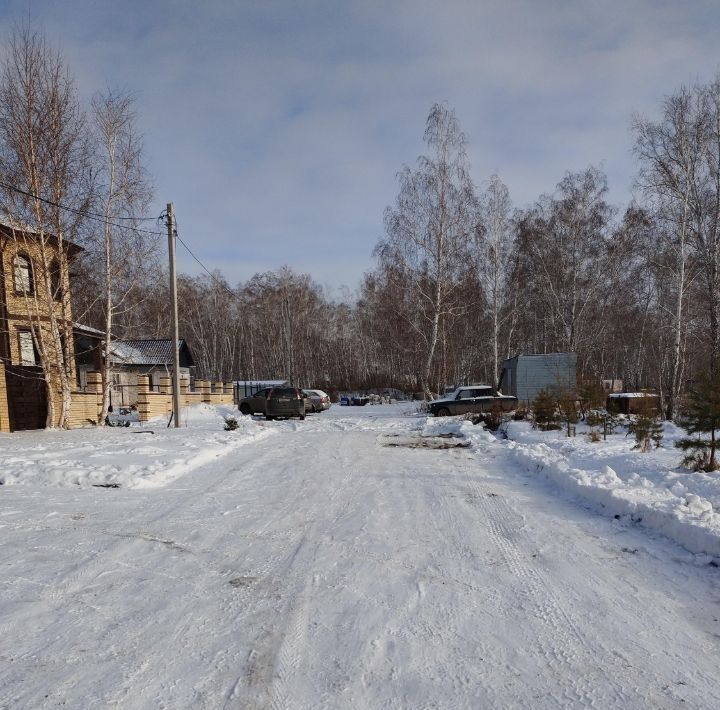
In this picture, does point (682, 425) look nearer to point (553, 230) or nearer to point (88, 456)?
point (88, 456)

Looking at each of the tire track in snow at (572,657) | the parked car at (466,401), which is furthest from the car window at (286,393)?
the tire track in snow at (572,657)

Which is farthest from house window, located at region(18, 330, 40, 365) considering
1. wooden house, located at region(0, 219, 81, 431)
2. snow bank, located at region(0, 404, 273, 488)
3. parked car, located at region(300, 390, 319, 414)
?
parked car, located at region(300, 390, 319, 414)

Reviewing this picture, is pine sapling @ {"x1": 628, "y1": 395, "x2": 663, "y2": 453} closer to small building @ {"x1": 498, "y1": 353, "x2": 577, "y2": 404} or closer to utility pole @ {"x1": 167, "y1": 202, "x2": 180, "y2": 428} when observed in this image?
small building @ {"x1": 498, "y1": 353, "x2": 577, "y2": 404}

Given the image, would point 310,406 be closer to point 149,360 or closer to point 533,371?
point 533,371

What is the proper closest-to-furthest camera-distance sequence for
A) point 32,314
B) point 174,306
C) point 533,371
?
point 174,306 → point 32,314 → point 533,371

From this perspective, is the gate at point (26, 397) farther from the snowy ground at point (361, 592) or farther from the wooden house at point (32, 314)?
the snowy ground at point (361, 592)

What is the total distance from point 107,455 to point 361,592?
8323 millimetres

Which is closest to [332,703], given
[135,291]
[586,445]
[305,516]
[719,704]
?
[719,704]

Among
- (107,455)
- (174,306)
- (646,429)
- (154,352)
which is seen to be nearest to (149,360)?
(154,352)

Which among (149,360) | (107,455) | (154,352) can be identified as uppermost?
(154,352)

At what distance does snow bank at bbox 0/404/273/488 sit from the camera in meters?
8.21

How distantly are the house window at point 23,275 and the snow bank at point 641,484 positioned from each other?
1687 centimetres

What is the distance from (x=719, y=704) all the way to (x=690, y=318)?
26.2 meters

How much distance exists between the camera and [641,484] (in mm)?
6828
